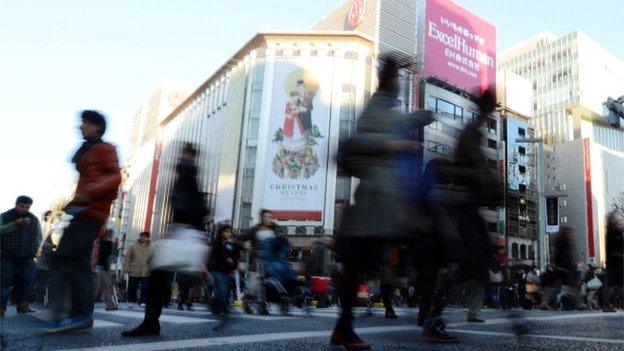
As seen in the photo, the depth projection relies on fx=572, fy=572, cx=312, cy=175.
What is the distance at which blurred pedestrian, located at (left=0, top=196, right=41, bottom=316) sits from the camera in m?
7.23

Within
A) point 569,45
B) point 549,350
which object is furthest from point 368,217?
point 569,45

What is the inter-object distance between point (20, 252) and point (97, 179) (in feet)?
15.2

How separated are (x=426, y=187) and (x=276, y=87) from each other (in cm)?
4377

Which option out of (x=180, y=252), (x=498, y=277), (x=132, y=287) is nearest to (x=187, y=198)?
(x=180, y=252)

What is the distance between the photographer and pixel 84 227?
379 cm

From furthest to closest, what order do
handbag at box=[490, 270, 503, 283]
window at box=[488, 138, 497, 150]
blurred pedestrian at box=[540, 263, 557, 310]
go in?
window at box=[488, 138, 497, 150] < blurred pedestrian at box=[540, 263, 557, 310] < handbag at box=[490, 270, 503, 283]

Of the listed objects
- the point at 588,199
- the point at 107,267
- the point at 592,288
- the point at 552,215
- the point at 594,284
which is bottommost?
the point at 107,267

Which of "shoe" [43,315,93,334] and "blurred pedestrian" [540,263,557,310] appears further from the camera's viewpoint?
"blurred pedestrian" [540,263,557,310]

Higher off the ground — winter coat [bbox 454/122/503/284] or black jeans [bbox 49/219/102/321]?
winter coat [bbox 454/122/503/284]

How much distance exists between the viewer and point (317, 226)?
43812mm

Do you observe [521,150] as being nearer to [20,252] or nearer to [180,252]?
[20,252]

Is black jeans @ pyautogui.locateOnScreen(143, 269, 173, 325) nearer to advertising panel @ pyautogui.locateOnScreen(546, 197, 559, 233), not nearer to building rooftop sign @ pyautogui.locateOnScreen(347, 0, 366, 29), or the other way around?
advertising panel @ pyautogui.locateOnScreen(546, 197, 559, 233)

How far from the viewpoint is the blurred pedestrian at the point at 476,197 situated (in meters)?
4.18

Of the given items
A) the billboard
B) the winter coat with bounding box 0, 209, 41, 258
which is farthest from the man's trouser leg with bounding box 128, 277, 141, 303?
the billboard
